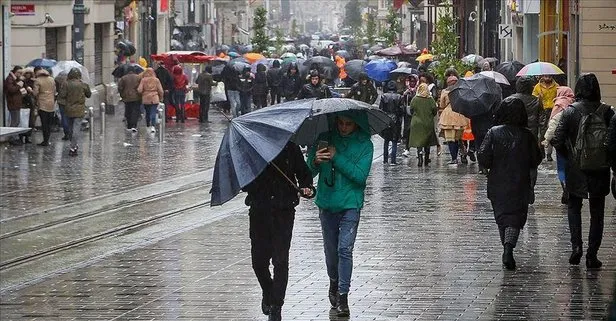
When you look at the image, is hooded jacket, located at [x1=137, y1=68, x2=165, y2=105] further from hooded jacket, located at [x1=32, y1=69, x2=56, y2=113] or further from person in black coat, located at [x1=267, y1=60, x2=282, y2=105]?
person in black coat, located at [x1=267, y1=60, x2=282, y2=105]

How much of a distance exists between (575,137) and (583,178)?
0.46 meters

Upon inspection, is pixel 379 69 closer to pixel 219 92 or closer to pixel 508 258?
pixel 219 92

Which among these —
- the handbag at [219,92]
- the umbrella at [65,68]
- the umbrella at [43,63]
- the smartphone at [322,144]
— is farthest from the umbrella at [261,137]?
the handbag at [219,92]

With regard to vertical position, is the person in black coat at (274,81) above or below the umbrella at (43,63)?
below

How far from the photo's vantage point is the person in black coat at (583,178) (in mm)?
13633

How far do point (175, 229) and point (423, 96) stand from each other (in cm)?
904

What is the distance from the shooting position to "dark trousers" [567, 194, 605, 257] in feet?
44.7

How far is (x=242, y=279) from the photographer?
536 inches

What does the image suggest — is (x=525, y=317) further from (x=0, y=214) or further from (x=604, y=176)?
(x=0, y=214)

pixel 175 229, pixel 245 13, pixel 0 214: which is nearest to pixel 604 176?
pixel 175 229

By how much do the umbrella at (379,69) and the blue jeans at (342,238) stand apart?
33.7m

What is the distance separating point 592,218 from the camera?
13.8 meters

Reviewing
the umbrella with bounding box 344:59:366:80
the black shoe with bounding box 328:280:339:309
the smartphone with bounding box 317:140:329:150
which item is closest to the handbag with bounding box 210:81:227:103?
the umbrella with bounding box 344:59:366:80

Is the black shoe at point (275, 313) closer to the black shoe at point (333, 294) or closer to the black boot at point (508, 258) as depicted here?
the black shoe at point (333, 294)
